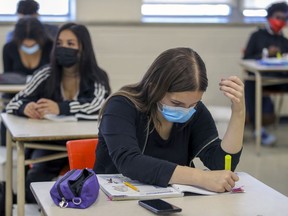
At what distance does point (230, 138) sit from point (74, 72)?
1691mm

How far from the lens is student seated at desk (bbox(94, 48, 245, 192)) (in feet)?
7.89

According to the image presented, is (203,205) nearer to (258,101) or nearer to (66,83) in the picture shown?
(66,83)

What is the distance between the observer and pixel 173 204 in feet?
7.38

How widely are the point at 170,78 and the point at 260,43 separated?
4499 millimetres

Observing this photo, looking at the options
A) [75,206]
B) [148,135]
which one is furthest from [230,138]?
[75,206]

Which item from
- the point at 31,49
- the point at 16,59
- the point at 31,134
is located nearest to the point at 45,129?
the point at 31,134

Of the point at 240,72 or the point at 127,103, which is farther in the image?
the point at 240,72

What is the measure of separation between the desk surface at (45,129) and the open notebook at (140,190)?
101 cm

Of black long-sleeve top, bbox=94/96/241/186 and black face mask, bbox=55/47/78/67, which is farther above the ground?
black face mask, bbox=55/47/78/67

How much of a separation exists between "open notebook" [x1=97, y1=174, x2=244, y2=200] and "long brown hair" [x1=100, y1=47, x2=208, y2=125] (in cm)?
33

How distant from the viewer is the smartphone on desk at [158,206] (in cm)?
212

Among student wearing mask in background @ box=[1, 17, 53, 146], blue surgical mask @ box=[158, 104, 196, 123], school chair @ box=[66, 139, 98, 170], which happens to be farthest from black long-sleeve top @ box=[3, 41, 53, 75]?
blue surgical mask @ box=[158, 104, 196, 123]

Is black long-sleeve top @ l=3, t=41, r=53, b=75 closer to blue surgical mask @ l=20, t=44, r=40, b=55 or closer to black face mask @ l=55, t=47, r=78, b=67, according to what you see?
blue surgical mask @ l=20, t=44, r=40, b=55

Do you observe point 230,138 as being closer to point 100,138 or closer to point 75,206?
point 100,138
